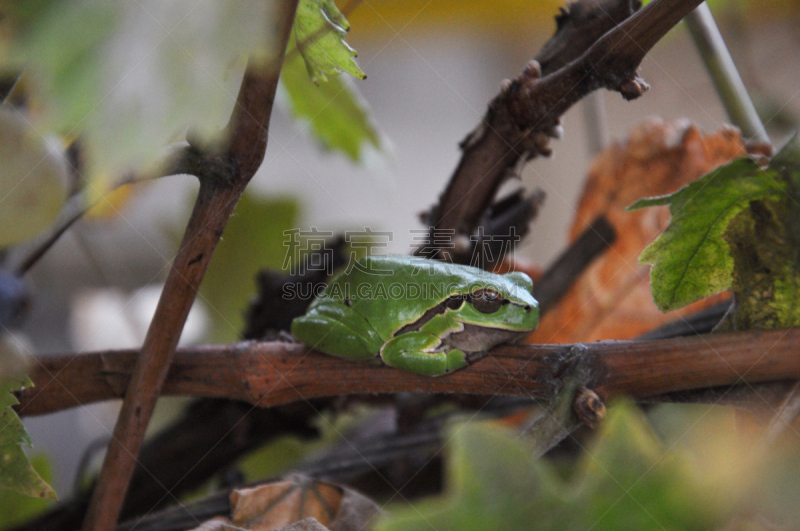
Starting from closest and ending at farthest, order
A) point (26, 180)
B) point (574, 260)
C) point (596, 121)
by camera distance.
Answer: point (26, 180) → point (574, 260) → point (596, 121)

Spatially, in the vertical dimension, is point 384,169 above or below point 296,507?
above

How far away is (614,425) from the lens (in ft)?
0.78

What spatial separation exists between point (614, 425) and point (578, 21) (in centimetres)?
47

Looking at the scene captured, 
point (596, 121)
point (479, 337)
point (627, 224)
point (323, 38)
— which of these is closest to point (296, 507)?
point (479, 337)

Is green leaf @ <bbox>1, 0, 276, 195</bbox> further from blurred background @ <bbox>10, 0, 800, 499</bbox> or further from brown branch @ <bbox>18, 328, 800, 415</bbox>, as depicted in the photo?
blurred background @ <bbox>10, 0, 800, 499</bbox>

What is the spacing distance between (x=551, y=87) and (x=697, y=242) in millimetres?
177

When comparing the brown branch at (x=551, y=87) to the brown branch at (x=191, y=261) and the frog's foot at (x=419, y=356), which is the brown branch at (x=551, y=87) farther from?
the brown branch at (x=191, y=261)

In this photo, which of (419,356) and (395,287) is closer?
(419,356)

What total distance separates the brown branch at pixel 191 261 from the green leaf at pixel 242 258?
18.7 inches

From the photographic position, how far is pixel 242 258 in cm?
98

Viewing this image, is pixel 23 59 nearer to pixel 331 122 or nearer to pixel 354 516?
pixel 354 516

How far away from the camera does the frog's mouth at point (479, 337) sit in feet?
2.08

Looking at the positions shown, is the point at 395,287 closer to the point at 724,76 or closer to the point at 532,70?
the point at 532,70

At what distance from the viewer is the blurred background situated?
0.94 m
